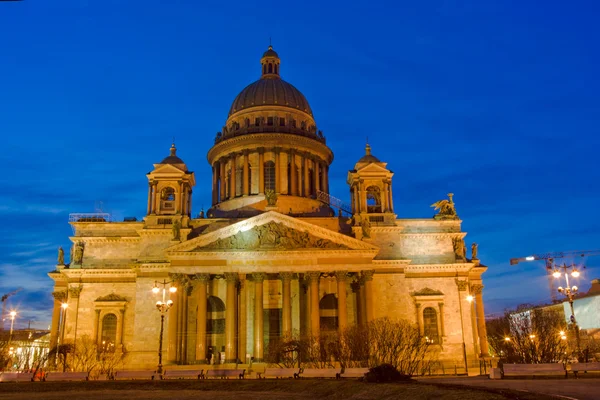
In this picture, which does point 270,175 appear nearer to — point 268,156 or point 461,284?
point 268,156

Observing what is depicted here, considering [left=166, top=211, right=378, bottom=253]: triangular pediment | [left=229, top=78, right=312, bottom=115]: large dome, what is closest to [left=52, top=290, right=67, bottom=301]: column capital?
[left=166, top=211, right=378, bottom=253]: triangular pediment

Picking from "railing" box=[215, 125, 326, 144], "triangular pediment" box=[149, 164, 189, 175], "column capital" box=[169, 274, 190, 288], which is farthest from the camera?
"railing" box=[215, 125, 326, 144]

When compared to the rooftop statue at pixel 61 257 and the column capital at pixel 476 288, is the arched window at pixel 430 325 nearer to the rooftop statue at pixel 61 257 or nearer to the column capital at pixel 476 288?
the column capital at pixel 476 288

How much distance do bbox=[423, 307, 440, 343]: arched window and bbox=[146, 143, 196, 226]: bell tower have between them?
22965 mm

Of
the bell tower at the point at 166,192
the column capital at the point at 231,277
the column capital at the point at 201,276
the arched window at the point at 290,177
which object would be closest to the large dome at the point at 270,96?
the arched window at the point at 290,177

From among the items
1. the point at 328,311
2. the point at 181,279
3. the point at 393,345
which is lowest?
the point at 393,345

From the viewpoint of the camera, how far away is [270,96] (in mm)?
66625

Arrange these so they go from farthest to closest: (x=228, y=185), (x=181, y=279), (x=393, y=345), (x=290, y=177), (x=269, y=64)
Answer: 1. (x=269, y=64)
2. (x=228, y=185)
3. (x=290, y=177)
4. (x=181, y=279)
5. (x=393, y=345)

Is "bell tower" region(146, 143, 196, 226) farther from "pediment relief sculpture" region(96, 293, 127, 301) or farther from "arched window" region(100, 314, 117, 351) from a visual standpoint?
"arched window" region(100, 314, 117, 351)

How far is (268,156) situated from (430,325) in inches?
965

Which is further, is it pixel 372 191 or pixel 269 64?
pixel 269 64

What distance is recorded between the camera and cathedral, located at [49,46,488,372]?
4728 centimetres

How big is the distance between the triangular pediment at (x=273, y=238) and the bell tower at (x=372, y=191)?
520 centimetres

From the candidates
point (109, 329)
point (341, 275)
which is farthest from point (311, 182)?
point (109, 329)
